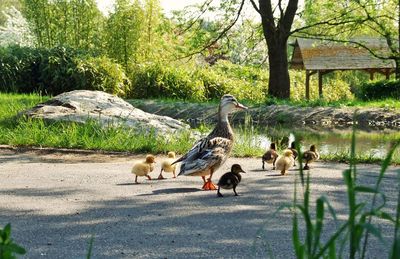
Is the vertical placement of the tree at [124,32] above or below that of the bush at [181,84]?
above

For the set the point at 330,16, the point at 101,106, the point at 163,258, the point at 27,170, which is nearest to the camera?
the point at 163,258

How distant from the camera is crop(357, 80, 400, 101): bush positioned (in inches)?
1252

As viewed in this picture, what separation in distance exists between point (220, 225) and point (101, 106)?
970 cm

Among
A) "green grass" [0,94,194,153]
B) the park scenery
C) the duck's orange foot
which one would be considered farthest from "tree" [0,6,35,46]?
the duck's orange foot

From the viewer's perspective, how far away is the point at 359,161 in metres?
12.0

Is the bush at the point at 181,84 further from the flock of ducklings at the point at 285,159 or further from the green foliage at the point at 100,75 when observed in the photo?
the flock of ducklings at the point at 285,159

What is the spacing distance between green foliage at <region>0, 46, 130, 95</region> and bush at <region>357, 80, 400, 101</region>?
452 inches

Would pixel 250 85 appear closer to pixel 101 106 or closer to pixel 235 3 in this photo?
pixel 235 3

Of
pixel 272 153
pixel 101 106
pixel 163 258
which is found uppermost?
pixel 101 106

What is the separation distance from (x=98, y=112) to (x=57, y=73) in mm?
14739

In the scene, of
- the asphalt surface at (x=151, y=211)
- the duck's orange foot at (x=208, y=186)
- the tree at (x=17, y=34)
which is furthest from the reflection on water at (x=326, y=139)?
the tree at (x=17, y=34)

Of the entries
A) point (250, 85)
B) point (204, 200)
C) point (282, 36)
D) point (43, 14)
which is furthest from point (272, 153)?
point (43, 14)

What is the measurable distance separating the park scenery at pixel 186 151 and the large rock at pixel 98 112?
5cm

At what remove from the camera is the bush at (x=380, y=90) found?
3179cm
